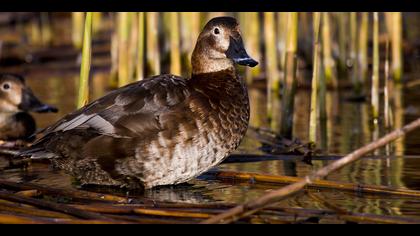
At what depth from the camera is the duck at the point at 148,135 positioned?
5.21 m

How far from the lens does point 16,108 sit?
25.0ft

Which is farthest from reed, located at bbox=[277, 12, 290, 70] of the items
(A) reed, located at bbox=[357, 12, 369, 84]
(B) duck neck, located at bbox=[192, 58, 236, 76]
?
(B) duck neck, located at bbox=[192, 58, 236, 76]

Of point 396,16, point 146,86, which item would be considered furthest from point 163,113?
point 396,16

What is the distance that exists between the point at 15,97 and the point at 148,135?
2724 millimetres

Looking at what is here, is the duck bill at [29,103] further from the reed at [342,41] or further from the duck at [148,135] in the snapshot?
the reed at [342,41]

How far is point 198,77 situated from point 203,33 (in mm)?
276

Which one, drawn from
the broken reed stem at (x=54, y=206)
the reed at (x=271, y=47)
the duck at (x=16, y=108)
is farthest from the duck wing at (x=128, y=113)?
the reed at (x=271, y=47)

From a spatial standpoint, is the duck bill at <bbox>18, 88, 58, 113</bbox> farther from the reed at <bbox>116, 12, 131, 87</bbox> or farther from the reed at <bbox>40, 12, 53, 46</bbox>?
the reed at <bbox>40, 12, 53, 46</bbox>

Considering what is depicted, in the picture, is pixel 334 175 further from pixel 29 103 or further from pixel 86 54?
pixel 29 103

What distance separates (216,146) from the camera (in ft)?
17.2

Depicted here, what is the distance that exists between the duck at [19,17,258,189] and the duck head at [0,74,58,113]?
2.19 m

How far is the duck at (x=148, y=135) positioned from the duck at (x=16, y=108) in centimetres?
198

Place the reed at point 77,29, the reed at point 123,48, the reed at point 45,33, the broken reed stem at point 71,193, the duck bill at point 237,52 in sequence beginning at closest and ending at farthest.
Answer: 1. the broken reed stem at point 71,193
2. the duck bill at point 237,52
3. the reed at point 123,48
4. the reed at point 77,29
5. the reed at point 45,33

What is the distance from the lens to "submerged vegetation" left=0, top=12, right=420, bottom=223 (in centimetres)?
417
